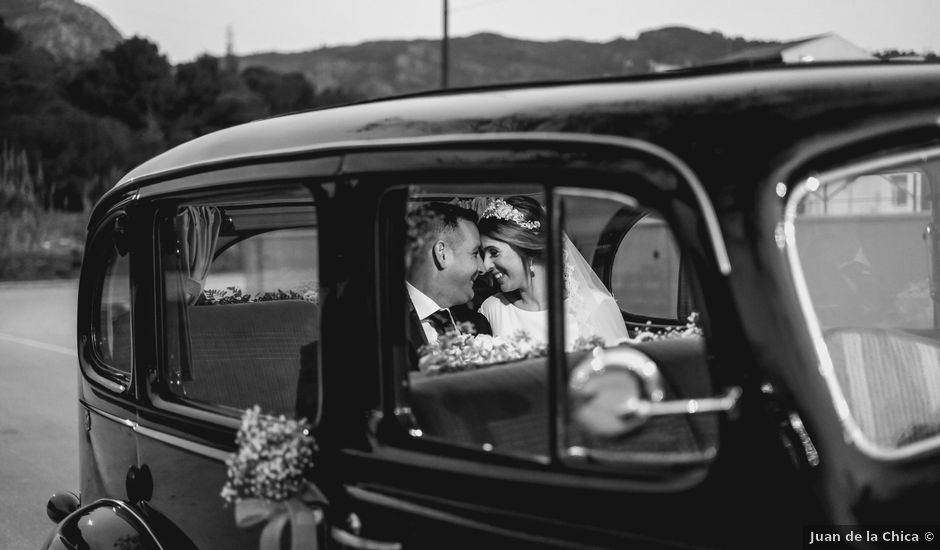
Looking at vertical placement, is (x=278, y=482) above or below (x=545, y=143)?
below

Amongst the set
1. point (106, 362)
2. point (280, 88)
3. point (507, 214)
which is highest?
point (280, 88)

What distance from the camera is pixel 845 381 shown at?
6.07 feet

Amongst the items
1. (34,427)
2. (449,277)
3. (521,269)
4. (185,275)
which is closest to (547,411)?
(185,275)

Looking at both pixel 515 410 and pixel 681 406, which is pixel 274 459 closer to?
pixel 515 410

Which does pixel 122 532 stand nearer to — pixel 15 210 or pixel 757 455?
pixel 757 455

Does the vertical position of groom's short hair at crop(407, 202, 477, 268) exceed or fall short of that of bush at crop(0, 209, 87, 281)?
it exceeds it

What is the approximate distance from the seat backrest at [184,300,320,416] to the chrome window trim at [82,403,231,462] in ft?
0.62

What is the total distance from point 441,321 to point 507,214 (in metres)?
0.63

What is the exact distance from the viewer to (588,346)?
283 cm

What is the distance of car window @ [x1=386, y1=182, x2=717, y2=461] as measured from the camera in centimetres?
164

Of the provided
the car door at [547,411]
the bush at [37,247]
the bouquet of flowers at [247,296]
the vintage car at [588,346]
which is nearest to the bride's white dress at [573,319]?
the vintage car at [588,346]

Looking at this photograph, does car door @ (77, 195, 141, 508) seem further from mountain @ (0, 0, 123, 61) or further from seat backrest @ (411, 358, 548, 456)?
mountain @ (0, 0, 123, 61)

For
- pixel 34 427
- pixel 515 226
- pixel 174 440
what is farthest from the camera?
pixel 34 427

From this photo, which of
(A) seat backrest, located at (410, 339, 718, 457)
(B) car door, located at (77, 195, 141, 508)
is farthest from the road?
(A) seat backrest, located at (410, 339, 718, 457)
